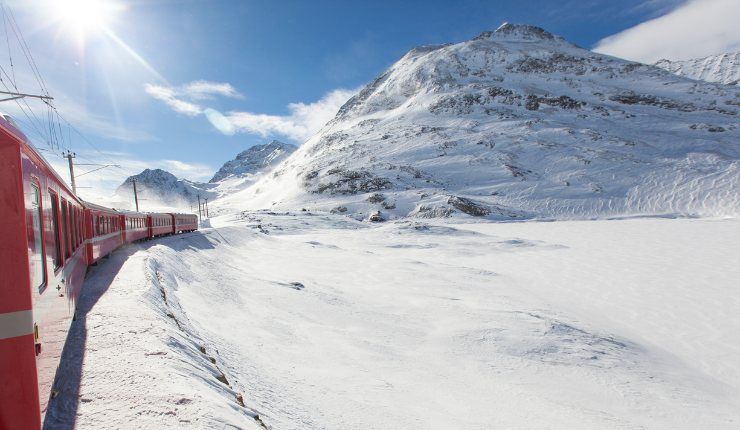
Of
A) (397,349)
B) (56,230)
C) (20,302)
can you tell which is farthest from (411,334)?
(20,302)

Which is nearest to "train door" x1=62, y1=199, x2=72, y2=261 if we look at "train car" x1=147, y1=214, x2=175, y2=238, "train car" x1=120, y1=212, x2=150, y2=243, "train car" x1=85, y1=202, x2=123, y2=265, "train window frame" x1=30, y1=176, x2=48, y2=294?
"train window frame" x1=30, y1=176, x2=48, y2=294

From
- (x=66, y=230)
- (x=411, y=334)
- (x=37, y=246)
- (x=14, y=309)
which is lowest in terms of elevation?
(x=411, y=334)

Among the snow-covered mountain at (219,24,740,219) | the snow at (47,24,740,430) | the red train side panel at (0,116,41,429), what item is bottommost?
the snow at (47,24,740,430)

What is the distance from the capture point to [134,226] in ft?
64.4

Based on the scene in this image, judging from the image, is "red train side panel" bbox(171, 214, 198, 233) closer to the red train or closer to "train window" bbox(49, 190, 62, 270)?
"train window" bbox(49, 190, 62, 270)

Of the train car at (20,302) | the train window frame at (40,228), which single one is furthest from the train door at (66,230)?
the train car at (20,302)

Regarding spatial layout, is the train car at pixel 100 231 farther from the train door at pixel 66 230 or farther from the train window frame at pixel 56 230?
the train window frame at pixel 56 230

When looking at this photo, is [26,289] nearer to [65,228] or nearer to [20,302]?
[20,302]

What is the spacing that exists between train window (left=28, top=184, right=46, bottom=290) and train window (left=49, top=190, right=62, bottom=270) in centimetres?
99

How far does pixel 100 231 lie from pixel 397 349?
1076 cm

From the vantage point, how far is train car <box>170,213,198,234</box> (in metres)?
30.6

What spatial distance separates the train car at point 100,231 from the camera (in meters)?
10.7

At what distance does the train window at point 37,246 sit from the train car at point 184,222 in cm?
2826

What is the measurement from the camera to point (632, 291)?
18.6 meters
